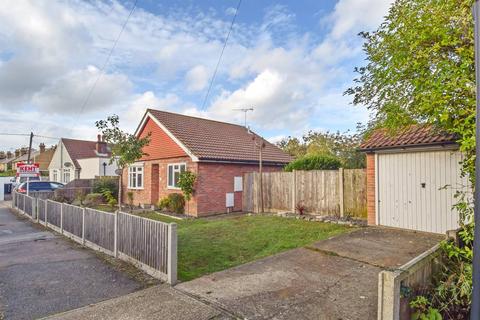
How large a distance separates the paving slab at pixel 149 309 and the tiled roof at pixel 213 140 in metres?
9.32

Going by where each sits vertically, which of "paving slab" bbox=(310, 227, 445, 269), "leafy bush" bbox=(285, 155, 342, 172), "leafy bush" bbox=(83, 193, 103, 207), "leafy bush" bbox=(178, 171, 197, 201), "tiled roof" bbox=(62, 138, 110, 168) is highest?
"tiled roof" bbox=(62, 138, 110, 168)

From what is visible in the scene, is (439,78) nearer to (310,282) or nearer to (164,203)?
(310,282)

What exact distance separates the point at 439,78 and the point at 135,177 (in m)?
17.5

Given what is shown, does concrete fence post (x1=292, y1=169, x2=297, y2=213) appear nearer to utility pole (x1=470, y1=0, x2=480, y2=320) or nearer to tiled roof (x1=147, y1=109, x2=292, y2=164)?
tiled roof (x1=147, y1=109, x2=292, y2=164)

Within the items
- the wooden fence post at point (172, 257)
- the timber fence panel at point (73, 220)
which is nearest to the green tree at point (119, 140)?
the timber fence panel at point (73, 220)

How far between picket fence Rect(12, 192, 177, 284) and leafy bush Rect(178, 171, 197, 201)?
5045mm

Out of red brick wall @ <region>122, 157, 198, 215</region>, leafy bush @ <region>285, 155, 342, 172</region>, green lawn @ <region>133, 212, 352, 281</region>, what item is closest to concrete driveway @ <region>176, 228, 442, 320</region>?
green lawn @ <region>133, 212, 352, 281</region>

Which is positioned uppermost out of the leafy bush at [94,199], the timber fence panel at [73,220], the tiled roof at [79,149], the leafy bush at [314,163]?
the tiled roof at [79,149]

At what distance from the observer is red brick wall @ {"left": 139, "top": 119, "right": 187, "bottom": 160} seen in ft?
49.3

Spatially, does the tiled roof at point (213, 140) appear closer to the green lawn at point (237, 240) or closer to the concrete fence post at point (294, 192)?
the concrete fence post at point (294, 192)

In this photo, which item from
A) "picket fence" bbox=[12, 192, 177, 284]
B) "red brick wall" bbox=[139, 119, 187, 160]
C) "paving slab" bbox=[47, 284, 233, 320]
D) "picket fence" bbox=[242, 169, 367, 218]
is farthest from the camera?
"red brick wall" bbox=[139, 119, 187, 160]

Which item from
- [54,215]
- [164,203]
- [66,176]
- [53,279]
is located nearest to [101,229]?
[53,279]

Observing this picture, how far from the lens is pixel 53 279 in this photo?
5.58m

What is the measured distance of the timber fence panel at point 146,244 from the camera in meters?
5.27
